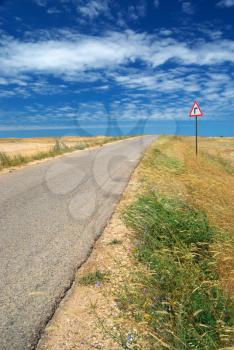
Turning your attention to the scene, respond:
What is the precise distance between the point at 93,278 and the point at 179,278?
0.94m

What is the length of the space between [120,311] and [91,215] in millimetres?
3515

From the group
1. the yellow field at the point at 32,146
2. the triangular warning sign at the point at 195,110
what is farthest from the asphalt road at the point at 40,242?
the yellow field at the point at 32,146

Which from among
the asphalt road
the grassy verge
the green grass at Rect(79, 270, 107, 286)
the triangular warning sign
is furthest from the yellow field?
the green grass at Rect(79, 270, 107, 286)

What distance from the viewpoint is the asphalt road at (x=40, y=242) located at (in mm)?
3111

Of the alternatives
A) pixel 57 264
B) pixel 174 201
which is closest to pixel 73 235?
pixel 57 264

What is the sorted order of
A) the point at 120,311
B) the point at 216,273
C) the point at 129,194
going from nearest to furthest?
the point at 120,311 → the point at 216,273 → the point at 129,194

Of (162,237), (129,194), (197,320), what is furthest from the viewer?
(129,194)

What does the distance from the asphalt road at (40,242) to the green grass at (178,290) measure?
0.78 metres

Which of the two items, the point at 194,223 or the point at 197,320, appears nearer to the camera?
the point at 197,320

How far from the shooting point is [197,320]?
288cm

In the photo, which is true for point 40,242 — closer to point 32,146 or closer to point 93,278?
point 93,278

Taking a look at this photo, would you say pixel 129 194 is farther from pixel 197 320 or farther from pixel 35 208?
pixel 197 320

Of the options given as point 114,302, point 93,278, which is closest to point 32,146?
point 93,278

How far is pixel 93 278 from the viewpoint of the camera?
12.5 ft
